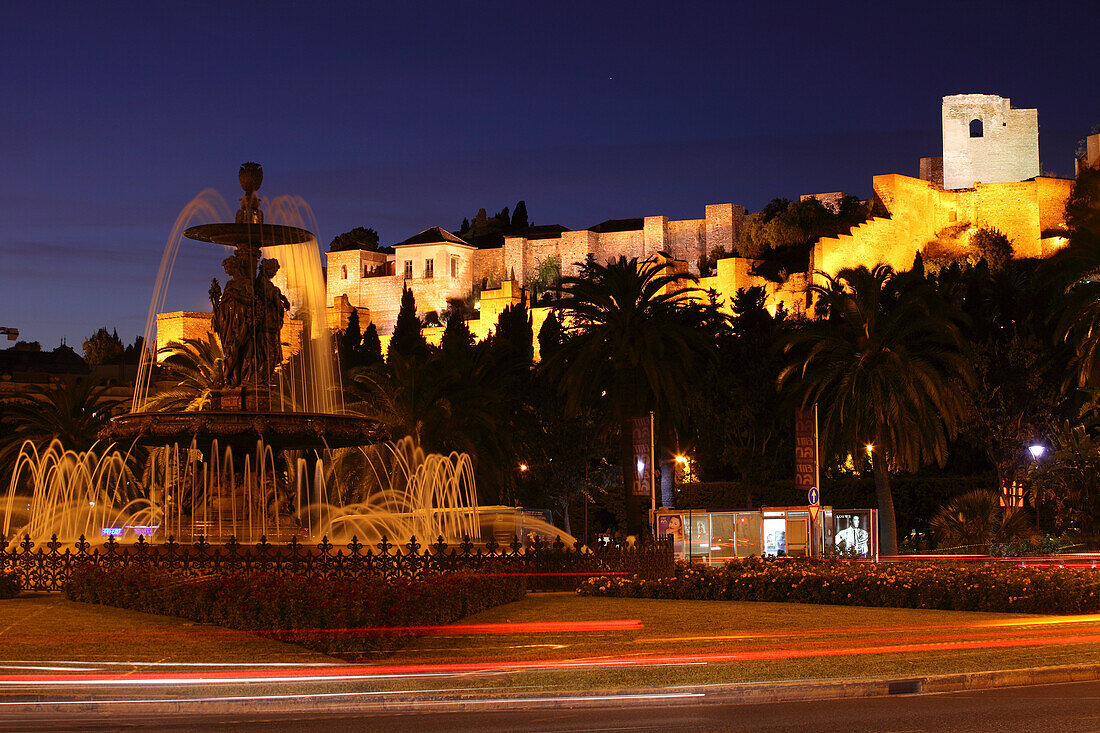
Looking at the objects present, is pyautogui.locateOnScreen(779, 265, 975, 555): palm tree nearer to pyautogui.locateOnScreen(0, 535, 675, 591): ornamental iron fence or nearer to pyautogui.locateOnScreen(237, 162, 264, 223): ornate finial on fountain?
pyautogui.locateOnScreen(0, 535, 675, 591): ornamental iron fence

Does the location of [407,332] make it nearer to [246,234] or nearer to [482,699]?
[246,234]

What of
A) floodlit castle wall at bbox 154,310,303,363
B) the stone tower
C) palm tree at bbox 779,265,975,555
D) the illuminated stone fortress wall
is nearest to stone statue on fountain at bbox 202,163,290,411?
palm tree at bbox 779,265,975,555

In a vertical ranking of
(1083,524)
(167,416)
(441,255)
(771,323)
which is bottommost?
(1083,524)

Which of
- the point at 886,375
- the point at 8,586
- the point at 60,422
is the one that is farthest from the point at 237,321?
the point at 60,422

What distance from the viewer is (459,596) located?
16000 mm

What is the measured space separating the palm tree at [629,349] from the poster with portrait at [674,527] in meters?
5.95

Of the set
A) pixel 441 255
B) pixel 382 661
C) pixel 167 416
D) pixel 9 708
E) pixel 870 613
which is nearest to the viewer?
pixel 9 708

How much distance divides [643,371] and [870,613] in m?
17.5

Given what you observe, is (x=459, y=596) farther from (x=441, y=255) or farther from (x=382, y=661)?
(x=441, y=255)

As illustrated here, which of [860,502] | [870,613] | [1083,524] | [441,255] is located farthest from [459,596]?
[441,255]

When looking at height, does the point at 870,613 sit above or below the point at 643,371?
below

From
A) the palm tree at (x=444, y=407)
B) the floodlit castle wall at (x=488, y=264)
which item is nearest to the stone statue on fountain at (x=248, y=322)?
the palm tree at (x=444, y=407)

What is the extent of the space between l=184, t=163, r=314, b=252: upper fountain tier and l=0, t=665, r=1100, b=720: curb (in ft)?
28.2

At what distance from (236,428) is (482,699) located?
7371 millimetres
